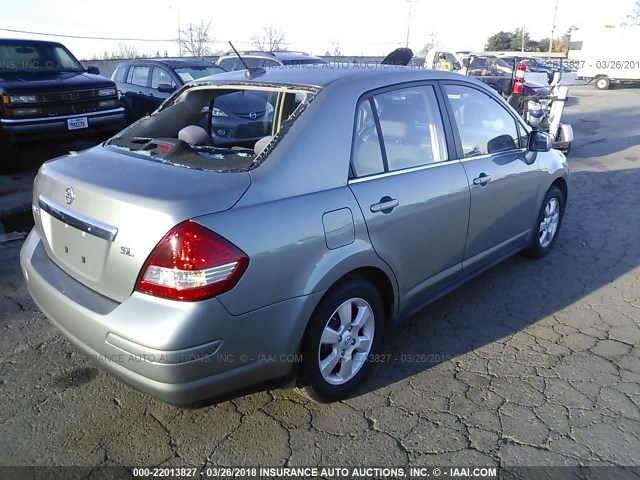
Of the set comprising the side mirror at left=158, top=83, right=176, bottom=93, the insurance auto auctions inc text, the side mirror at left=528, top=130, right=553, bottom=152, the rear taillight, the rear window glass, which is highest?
the rear window glass

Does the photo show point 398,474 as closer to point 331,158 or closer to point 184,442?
point 184,442

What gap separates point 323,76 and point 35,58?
7431 millimetres

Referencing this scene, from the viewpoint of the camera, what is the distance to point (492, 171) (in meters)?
3.62

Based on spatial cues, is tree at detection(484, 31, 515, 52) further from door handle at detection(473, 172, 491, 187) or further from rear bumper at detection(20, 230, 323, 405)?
rear bumper at detection(20, 230, 323, 405)

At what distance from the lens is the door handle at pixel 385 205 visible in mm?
2674

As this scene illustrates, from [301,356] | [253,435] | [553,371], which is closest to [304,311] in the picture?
[301,356]

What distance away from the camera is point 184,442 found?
2.50m

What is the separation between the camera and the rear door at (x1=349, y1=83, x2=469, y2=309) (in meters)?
2.74

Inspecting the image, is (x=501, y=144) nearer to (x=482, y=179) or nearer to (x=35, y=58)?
Result: (x=482, y=179)

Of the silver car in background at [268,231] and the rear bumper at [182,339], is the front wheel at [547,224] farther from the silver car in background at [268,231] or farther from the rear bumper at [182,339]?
the rear bumper at [182,339]

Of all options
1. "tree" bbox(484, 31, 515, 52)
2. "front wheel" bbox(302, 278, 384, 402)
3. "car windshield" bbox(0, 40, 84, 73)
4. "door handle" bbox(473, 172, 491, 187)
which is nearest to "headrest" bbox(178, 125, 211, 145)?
"front wheel" bbox(302, 278, 384, 402)

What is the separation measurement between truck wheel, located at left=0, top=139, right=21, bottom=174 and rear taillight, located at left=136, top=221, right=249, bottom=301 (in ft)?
21.5

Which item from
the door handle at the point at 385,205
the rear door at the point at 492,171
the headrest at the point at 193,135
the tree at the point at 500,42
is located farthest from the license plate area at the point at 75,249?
the tree at the point at 500,42

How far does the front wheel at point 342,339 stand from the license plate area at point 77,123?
6364 millimetres
